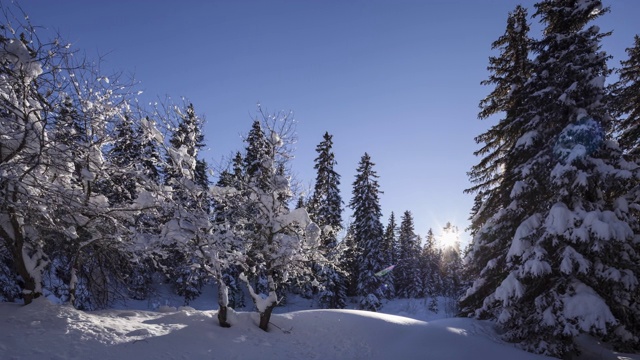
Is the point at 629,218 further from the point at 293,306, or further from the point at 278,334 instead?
the point at 293,306

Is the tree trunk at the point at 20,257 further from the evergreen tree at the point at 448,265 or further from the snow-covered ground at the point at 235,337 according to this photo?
the evergreen tree at the point at 448,265

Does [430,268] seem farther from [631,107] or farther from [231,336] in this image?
[231,336]

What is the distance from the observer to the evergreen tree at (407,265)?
167ft

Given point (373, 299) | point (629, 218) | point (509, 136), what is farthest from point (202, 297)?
point (629, 218)

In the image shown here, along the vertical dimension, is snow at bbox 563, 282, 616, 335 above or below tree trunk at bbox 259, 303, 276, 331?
above

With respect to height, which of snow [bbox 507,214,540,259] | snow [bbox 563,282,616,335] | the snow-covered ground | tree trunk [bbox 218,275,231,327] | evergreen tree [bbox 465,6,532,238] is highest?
evergreen tree [bbox 465,6,532,238]

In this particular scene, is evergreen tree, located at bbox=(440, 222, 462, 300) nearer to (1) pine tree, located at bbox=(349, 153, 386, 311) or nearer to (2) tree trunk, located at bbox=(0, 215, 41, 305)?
(1) pine tree, located at bbox=(349, 153, 386, 311)

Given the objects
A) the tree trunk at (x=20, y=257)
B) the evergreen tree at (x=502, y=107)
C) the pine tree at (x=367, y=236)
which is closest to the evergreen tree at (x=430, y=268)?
the pine tree at (x=367, y=236)

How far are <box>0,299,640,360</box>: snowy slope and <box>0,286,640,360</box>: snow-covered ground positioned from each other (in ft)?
0.06

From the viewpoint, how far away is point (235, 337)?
939 centimetres

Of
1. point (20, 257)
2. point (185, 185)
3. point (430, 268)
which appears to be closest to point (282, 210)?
point (185, 185)

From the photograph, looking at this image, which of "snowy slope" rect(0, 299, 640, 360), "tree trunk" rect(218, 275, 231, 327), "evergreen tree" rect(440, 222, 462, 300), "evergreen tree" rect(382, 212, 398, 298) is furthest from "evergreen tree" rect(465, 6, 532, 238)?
"evergreen tree" rect(440, 222, 462, 300)

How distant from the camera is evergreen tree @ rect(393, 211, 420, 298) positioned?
5076 centimetres

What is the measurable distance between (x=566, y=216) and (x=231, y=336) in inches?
432
